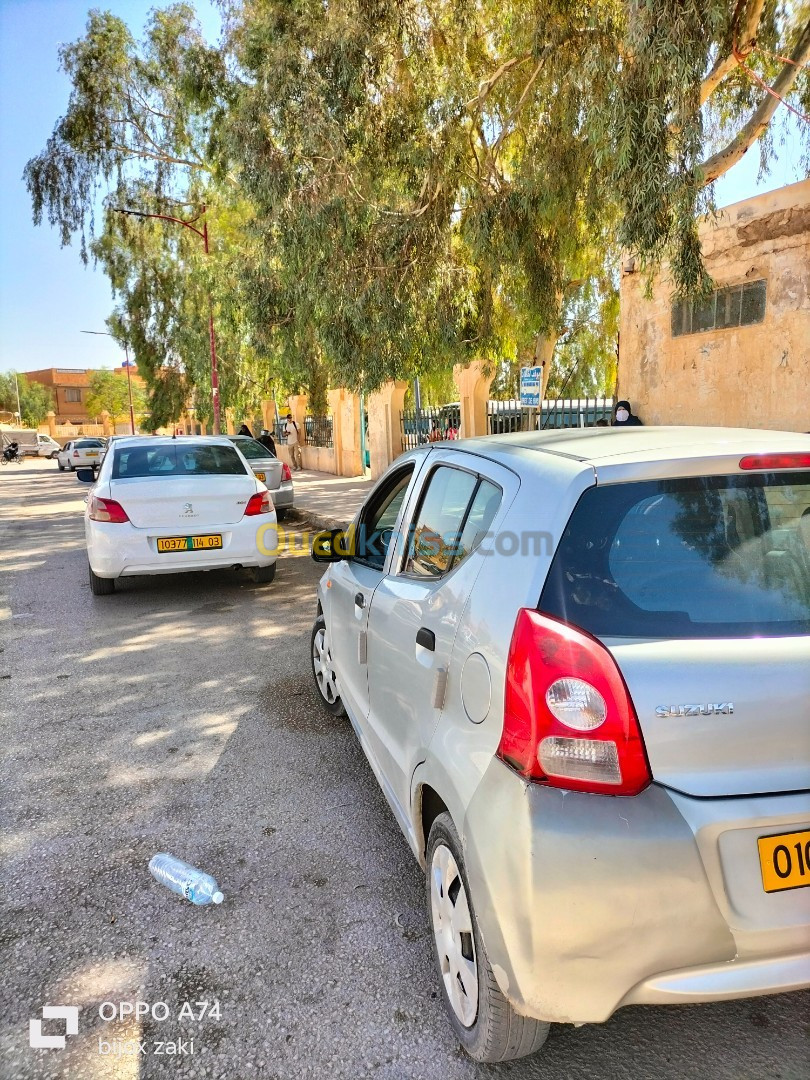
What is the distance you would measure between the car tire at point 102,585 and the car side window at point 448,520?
5781mm

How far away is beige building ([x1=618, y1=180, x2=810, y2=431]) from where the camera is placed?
8719 millimetres

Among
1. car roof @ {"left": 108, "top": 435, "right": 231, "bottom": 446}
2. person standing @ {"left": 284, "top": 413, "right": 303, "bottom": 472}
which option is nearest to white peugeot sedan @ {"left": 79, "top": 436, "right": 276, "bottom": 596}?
car roof @ {"left": 108, "top": 435, "right": 231, "bottom": 446}

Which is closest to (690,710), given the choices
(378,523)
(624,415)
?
(378,523)

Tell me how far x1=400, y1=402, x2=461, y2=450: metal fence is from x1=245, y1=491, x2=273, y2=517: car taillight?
9653 millimetres

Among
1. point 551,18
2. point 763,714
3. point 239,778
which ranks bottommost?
point 239,778

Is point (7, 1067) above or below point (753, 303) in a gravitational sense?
below

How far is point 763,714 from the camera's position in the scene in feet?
5.66

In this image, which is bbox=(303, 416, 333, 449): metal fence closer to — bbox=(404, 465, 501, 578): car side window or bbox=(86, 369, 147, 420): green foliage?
bbox=(404, 465, 501, 578): car side window

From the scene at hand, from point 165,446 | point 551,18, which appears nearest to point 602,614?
point 165,446

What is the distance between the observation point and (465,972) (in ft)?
6.69

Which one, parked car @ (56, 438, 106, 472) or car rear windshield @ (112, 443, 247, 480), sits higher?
car rear windshield @ (112, 443, 247, 480)

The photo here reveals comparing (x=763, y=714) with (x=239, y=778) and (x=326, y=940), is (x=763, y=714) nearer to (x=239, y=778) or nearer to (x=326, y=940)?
(x=326, y=940)

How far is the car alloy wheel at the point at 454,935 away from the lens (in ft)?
6.61

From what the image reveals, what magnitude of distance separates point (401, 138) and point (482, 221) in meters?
1.61
